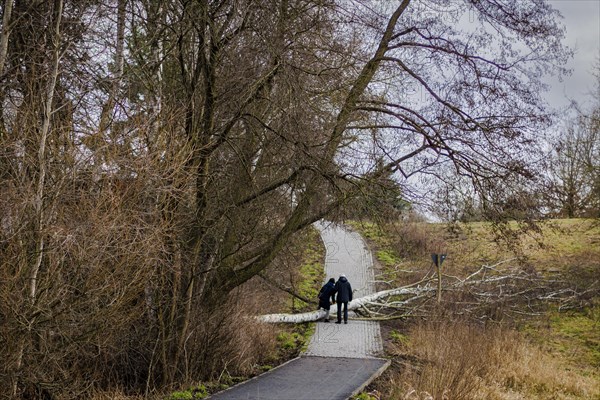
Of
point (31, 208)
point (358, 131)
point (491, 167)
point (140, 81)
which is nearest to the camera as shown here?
point (31, 208)

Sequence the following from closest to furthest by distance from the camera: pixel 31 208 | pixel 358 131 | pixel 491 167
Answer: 1. pixel 31 208
2. pixel 491 167
3. pixel 358 131

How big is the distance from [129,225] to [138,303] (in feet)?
7.02

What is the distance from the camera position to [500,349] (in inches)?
540

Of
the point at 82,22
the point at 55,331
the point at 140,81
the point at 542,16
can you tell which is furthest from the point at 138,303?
the point at 542,16

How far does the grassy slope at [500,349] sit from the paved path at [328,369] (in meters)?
0.49

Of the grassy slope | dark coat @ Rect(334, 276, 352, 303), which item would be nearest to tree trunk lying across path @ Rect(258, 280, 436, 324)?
dark coat @ Rect(334, 276, 352, 303)

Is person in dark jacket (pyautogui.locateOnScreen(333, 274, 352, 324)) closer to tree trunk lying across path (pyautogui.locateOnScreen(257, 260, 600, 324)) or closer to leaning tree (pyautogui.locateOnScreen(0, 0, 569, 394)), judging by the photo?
tree trunk lying across path (pyautogui.locateOnScreen(257, 260, 600, 324))

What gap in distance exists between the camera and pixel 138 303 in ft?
32.1

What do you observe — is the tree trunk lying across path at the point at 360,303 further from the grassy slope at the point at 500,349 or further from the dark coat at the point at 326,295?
the grassy slope at the point at 500,349

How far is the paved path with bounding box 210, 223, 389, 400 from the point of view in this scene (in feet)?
35.8

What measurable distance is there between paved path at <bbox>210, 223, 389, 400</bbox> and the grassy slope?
1.62 ft

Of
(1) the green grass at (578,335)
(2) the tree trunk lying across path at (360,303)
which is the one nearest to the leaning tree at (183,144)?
(2) the tree trunk lying across path at (360,303)

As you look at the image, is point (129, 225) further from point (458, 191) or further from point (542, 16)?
point (542, 16)

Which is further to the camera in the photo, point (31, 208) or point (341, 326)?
point (341, 326)
